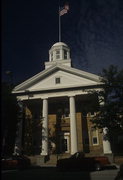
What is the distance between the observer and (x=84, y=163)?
59.7 feet

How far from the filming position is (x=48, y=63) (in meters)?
36.6

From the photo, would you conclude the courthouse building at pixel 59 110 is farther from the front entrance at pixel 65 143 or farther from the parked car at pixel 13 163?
the parked car at pixel 13 163

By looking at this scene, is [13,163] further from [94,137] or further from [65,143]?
[94,137]

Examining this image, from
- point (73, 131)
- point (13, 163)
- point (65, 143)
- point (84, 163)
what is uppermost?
point (73, 131)

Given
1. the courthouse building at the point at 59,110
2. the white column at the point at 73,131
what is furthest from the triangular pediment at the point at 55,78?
the white column at the point at 73,131

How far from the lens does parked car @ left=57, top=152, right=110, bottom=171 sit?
18.0 metres

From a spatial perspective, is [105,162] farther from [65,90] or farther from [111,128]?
[65,90]

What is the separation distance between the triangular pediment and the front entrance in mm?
6978

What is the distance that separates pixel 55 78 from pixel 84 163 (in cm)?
1473

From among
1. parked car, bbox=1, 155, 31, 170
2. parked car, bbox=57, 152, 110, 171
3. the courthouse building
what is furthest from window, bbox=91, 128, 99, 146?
parked car, bbox=1, 155, 31, 170

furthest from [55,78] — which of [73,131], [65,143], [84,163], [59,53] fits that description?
[84,163]

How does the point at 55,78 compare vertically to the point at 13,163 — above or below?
above

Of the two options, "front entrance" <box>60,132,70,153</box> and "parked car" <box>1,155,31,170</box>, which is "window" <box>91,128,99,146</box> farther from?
"parked car" <box>1,155,31,170</box>

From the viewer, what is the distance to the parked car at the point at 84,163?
1795cm
